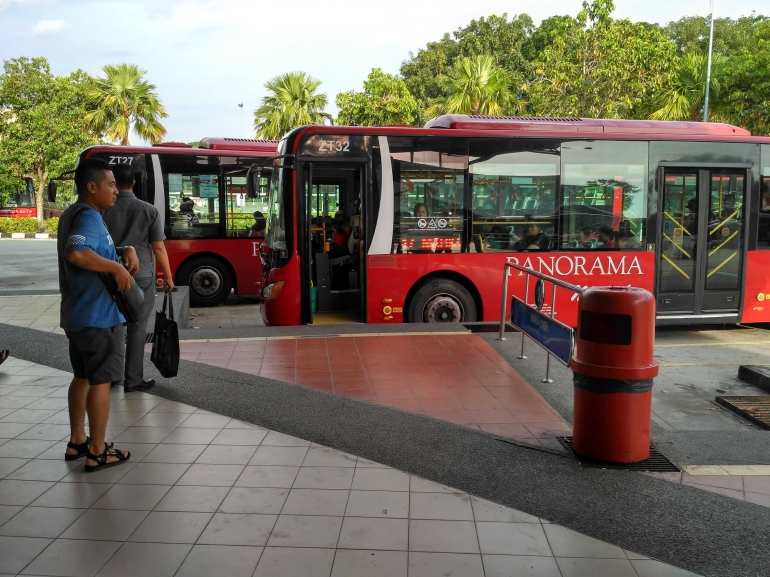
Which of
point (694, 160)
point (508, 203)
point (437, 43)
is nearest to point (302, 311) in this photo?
point (508, 203)

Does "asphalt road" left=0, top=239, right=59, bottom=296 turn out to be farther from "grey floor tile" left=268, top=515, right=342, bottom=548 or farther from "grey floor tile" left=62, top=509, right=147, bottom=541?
"grey floor tile" left=268, top=515, right=342, bottom=548

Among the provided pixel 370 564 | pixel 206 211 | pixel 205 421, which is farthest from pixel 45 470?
pixel 206 211

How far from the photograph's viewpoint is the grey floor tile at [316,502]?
384cm

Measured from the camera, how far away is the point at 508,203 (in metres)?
9.82

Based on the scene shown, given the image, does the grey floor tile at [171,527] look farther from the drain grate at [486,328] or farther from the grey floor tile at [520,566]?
the drain grate at [486,328]

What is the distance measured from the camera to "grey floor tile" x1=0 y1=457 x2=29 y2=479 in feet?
14.4

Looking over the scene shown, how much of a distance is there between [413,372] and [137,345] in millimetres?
2612

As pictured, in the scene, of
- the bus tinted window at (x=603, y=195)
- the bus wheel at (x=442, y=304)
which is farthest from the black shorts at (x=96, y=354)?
the bus tinted window at (x=603, y=195)

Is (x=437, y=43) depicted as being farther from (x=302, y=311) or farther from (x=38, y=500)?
(x=38, y=500)

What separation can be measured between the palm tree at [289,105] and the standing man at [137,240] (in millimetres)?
25818

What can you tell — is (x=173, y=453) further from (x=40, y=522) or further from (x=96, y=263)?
(x=96, y=263)

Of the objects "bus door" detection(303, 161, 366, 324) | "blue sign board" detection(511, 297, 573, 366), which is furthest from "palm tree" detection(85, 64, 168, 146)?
"blue sign board" detection(511, 297, 573, 366)

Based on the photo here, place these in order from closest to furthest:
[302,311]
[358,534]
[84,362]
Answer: [358,534], [84,362], [302,311]

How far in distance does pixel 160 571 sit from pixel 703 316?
9.13m
